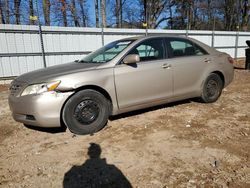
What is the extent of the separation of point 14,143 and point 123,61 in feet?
7.38

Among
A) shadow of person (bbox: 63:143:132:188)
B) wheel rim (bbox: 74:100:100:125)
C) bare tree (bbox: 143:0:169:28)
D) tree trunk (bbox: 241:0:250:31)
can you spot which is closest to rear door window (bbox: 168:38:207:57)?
wheel rim (bbox: 74:100:100:125)

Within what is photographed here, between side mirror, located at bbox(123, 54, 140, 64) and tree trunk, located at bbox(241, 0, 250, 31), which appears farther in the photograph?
tree trunk, located at bbox(241, 0, 250, 31)

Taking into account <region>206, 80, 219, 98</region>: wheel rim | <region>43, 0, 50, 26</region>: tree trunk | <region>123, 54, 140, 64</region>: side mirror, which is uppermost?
<region>43, 0, 50, 26</region>: tree trunk

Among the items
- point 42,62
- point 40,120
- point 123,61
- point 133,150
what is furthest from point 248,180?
point 42,62

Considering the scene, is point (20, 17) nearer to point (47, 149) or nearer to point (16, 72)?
point (16, 72)

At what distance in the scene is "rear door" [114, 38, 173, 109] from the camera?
4000 mm

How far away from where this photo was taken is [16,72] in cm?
941

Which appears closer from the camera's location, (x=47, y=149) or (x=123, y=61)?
(x=47, y=149)

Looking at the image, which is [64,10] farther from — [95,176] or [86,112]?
[95,176]

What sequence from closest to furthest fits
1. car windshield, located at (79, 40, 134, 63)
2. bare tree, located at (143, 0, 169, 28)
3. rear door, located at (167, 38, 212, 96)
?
car windshield, located at (79, 40, 134, 63) → rear door, located at (167, 38, 212, 96) → bare tree, located at (143, 0, 169, 28)

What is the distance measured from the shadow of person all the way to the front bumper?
95 centimetres

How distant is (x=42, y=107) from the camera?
11.3 feet

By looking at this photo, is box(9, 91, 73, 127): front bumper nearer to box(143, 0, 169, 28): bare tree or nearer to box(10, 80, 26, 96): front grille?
box(10, 80, 26, 96): front grille

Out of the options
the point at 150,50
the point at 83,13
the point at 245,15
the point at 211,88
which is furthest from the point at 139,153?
the point at 245,15
